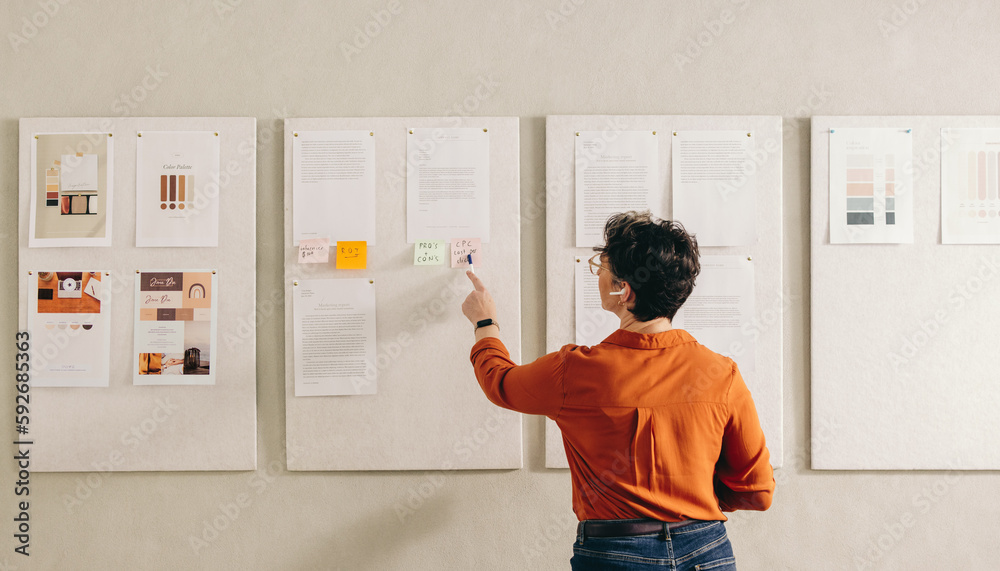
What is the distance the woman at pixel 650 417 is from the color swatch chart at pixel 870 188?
31.0 inches

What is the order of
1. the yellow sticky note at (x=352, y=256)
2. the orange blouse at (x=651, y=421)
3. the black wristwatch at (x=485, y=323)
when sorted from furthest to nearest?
1. the yellow sticky note at (x=352, y=256)
2. the black wristwatch at (x=485, y=323)
3. the orange blouse at (x=651, y=421)

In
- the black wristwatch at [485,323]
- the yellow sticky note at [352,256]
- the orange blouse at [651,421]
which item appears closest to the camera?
the orange blouse at [651,421]

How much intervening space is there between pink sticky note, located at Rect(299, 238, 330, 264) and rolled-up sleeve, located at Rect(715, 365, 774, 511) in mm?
1094

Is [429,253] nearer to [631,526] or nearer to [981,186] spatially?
[631,526]

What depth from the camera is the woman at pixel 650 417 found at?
107 centimetres

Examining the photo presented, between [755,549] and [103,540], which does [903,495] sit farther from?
[103,540]

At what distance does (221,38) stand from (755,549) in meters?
2.13

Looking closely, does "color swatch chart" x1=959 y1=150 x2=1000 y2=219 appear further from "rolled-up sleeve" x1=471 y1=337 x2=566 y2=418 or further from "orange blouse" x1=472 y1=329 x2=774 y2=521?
"rolled-up sleeve" x1=471 y1=337 x2=566 y2=418

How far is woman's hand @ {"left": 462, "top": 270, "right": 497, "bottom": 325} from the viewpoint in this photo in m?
1.42

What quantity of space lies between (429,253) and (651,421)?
2.59 feet

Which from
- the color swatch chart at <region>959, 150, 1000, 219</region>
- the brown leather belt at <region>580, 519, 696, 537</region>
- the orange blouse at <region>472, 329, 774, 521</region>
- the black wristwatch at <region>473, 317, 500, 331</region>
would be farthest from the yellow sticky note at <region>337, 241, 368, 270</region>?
the color swatch chart at <region>959, 150, 1000, 219</region>

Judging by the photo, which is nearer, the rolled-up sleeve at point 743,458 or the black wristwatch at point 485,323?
the rolled-up sleeve at point 743,458

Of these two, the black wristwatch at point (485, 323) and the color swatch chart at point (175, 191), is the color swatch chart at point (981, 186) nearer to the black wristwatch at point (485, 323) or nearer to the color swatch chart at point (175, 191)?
the black wristwatch at point (485, 323)

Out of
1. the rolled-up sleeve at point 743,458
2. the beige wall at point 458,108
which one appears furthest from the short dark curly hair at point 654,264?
the beige wall at point 458,108
